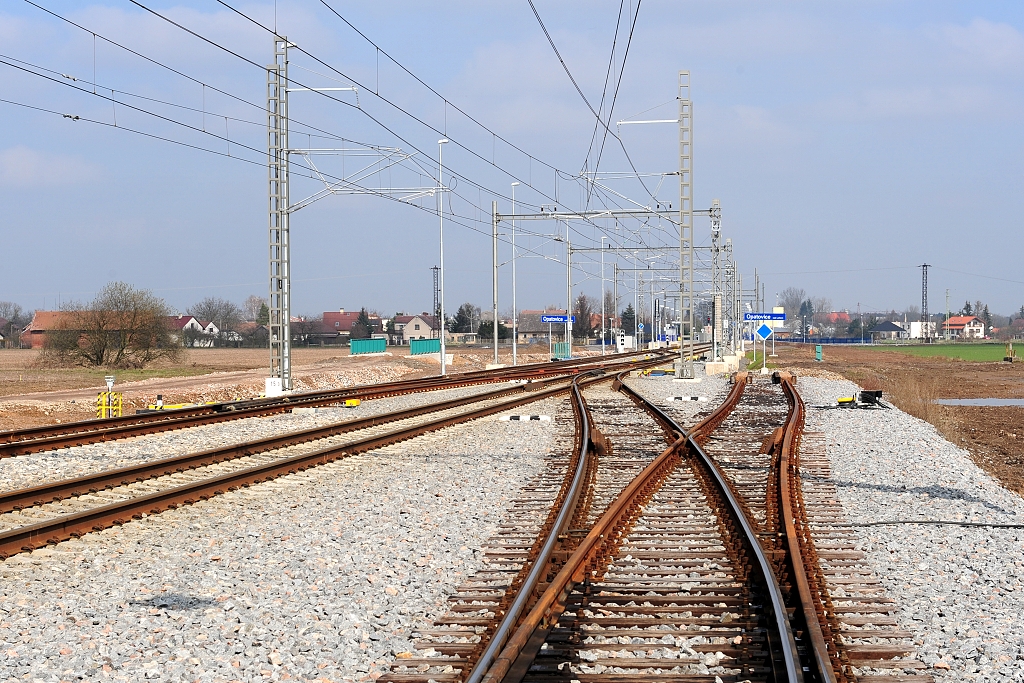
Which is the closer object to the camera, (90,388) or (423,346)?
(90,388)

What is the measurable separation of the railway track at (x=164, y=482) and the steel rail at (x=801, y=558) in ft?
21.5

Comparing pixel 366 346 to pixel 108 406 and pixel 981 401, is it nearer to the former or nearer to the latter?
pixel 981 401

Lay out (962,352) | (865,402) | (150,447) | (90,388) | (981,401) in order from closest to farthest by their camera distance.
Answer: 1. (150,447)
2. (865,402)
3. (90,388)
4. (981,401)
5. (962,352)

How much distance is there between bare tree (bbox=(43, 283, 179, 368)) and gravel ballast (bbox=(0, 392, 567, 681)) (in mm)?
47487

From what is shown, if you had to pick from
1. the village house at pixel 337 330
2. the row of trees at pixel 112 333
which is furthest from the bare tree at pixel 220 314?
the row of trees at pixel 112 333

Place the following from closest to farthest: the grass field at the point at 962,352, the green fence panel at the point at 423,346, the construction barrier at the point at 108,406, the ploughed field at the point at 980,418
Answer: the ploughed field at the point at 980,418 < the construction barrier at the point at 108,406 < the green fence panel at the point at 423,346 < the grass field at the point at 962,352

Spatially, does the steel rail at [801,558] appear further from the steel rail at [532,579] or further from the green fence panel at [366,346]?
the green fence panel at [366,346]

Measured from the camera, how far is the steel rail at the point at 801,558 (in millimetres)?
5699

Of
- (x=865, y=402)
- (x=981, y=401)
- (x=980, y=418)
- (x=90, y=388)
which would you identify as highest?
(x=865, y=402)

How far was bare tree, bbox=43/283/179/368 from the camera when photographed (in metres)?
56.9

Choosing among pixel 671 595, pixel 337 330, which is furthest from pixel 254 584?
pixel 337 330

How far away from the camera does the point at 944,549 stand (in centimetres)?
933

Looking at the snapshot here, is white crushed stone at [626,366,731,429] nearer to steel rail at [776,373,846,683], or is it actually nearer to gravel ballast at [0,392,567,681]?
steel rail at [776,373,846,683]

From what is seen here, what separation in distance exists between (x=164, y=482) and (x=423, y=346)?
68.2 metres
